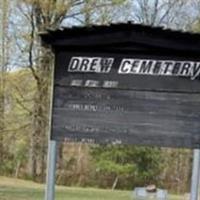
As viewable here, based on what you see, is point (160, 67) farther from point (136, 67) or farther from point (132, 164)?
point (132, 164)

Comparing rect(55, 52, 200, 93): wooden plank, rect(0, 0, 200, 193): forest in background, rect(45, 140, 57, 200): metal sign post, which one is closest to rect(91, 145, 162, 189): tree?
rect(0, 0, 200, 193): forest in background

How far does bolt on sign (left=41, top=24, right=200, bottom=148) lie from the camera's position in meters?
7.20

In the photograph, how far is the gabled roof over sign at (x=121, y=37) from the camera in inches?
283

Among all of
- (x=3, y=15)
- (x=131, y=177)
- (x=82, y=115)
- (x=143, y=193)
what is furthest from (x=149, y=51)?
(x=3, y=15)

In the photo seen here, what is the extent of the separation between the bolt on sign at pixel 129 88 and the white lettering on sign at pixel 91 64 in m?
0.01

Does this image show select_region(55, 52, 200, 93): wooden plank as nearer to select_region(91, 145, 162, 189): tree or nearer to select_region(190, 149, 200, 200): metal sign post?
select_region(190, 149, 200, 200): metal sign post

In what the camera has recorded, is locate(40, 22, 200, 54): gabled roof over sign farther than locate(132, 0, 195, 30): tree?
No

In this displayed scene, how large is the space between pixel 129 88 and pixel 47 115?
2356 cm

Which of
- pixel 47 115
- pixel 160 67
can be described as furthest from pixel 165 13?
pixel 160 67

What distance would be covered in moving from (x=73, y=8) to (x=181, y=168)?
27.9 ft

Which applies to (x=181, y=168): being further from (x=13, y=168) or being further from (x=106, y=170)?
(x=13, y=168)

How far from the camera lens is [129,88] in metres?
7.26

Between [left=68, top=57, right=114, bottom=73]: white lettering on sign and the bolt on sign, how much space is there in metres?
0.01

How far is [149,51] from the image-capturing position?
730cm
